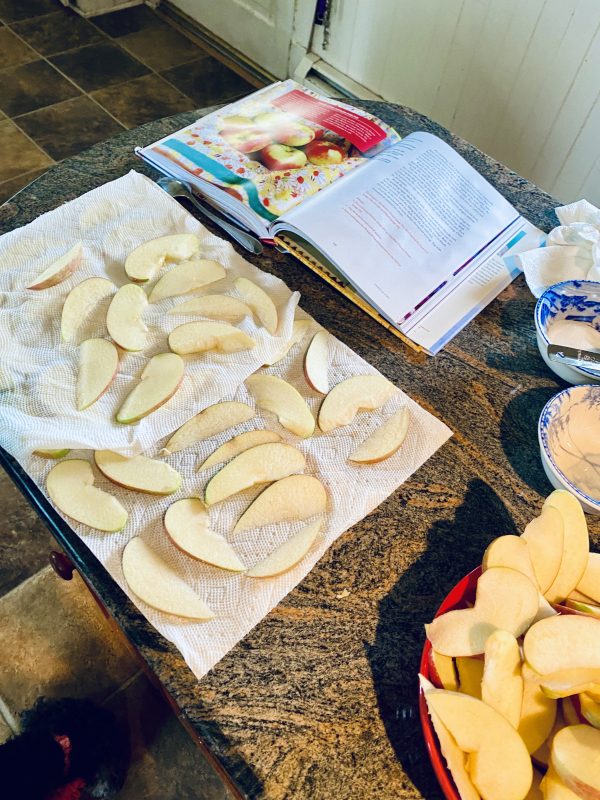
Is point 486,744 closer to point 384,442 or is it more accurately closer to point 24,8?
point 384,442

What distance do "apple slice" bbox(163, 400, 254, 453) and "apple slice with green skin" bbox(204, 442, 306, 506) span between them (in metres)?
0.05

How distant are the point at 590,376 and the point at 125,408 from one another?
0.53 metres

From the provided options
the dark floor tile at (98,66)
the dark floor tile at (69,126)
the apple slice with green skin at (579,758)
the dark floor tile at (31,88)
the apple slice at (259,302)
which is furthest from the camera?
the dark floor tile at (98,66)

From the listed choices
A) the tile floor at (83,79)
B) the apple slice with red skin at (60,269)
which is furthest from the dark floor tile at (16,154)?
the apple slice with red skin at (60,269)

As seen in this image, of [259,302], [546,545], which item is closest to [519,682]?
[546,545]

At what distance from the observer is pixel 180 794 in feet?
3.14

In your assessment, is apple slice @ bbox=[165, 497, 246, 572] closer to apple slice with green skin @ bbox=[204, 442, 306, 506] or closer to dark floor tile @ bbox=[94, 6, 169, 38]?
apple slice with green skin @ bbox=[204, 442, 306, 506]

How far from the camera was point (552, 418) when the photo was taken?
66 cm

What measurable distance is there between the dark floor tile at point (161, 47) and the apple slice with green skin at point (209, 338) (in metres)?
2.01

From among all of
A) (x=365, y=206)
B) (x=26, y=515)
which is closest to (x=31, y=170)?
(x=26, y=515)

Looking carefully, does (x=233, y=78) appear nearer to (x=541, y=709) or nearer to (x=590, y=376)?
(x=590, y=376)

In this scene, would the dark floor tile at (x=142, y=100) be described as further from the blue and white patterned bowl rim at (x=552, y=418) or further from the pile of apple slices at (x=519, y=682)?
the pile of apple slices at (x=519, y=682)

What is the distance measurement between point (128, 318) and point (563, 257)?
0.59 m

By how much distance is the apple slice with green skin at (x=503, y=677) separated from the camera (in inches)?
17.5
